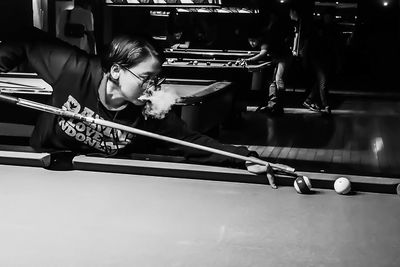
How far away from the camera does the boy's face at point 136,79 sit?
2.83 m

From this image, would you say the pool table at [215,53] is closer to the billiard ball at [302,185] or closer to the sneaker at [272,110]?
the sneaker at [272,110]

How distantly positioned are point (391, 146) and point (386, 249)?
3364 mm

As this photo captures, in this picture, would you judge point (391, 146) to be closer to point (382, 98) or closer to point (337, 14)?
point (382, 98)

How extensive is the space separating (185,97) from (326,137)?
1801mm

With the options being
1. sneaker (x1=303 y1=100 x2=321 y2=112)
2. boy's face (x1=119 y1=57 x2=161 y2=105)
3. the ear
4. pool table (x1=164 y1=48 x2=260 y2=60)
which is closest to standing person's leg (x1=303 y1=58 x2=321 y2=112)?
sneaker (x1=303 y1=100 x2=321 y2=112)

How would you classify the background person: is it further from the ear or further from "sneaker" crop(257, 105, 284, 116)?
"sneaker" crop(257, 105, 284, 116)

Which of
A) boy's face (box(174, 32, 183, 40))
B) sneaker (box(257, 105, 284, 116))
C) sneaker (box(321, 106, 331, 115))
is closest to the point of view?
boy's face (box(174, 32, 183, 40))

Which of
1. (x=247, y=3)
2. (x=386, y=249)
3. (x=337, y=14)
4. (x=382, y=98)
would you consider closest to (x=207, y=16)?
(x=247, y=3)

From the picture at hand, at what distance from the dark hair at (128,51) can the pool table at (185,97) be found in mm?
318

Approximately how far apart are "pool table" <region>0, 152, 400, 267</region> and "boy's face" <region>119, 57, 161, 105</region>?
0.83 metres

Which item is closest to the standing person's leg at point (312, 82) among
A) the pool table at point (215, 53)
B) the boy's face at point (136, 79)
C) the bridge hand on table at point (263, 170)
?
the pool table at point (215, 53)

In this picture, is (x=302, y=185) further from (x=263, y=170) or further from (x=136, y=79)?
(x=136, y=79)

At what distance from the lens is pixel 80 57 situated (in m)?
2.87

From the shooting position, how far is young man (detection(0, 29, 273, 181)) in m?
2.80
